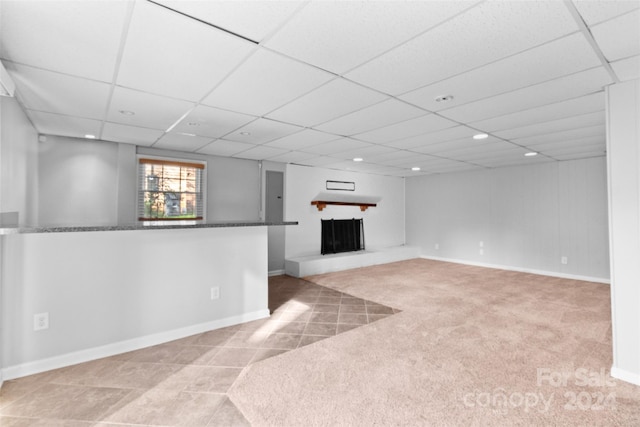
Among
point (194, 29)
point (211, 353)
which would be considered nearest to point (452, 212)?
point (211, 353)

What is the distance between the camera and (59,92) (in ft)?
8.51

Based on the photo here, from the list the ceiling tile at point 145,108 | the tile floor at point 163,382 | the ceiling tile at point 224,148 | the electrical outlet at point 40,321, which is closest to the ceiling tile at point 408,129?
the ceiling tile at point 224,148

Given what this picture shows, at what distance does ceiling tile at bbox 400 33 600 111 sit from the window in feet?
12.5

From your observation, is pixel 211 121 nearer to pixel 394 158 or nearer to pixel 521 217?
pixel 394 158

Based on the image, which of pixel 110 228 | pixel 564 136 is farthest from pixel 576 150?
pixel 110 228

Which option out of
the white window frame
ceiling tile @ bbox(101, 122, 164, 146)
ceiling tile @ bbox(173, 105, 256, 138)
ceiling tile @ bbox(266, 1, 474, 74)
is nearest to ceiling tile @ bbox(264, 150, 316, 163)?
the white window frame

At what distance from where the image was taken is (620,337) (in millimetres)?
2320

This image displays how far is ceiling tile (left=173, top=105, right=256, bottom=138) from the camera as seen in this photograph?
309 cm

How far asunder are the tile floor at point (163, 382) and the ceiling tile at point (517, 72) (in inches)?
96.9

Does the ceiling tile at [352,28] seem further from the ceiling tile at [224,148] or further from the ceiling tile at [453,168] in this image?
the ceiling tile at [453,168]

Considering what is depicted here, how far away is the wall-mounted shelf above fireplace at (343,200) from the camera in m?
6.67

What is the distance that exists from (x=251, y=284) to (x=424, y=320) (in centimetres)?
203

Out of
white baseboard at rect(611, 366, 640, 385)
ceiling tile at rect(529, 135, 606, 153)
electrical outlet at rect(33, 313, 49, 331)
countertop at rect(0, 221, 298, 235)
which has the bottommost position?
white baseboard at rect(611, 366, 640, 385)

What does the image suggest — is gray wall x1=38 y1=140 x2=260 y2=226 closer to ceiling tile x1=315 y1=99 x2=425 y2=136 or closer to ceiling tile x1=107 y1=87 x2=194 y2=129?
ceiling tile x1=107 y1=87 x2=194 y2=129
